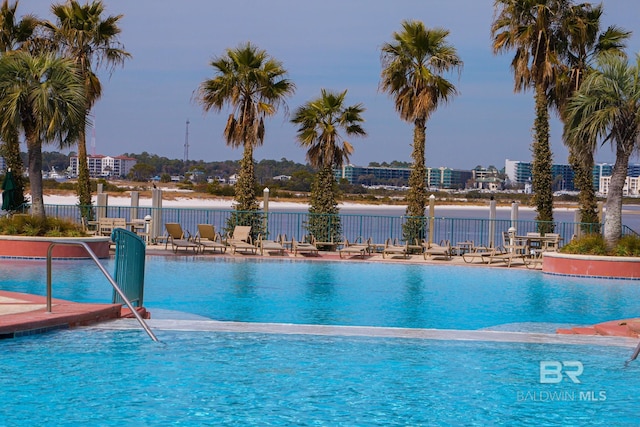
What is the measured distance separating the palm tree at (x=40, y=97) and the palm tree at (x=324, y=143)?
7777 mm

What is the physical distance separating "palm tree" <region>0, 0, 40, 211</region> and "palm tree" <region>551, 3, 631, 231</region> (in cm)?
1738

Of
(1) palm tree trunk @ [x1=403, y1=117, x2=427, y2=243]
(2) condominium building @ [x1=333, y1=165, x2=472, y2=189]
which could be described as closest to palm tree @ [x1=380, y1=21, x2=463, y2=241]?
(1) palm tree trunk @ [x1=403, y1=117, x2=427, y2=243]

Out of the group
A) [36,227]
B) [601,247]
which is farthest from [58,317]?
[601,247]

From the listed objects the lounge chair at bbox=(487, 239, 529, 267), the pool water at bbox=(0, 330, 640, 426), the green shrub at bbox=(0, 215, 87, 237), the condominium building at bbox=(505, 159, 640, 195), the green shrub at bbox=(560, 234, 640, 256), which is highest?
the condominium building at bbox=(505, 159, 640, 195)

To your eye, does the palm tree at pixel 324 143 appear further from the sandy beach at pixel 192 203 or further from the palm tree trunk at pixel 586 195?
the sandy beach at pixel 192 203

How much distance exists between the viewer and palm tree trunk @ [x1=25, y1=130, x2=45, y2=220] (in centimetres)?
2169

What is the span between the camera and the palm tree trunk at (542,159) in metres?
26.9

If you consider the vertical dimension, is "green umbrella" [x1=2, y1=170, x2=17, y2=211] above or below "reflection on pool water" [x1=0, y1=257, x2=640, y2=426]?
above

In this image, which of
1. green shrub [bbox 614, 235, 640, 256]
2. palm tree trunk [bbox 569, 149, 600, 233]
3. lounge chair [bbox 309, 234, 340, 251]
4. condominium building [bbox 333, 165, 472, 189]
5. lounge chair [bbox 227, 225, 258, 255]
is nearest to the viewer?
green shrub [bbox 614, 235, 640, 256]

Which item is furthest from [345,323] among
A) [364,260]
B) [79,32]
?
[79,32]

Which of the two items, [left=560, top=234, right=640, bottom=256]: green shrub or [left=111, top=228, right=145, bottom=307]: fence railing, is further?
[left=560, top=234, right=640, bottom=256]: green shrub

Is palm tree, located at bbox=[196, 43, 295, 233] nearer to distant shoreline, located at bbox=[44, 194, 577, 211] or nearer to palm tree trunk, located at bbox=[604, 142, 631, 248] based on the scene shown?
palm tree trunk, located at bbox=[604, 142, 631, 248]

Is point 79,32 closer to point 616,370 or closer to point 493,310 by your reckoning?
point 493,310

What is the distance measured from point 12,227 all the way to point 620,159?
15493 mm
